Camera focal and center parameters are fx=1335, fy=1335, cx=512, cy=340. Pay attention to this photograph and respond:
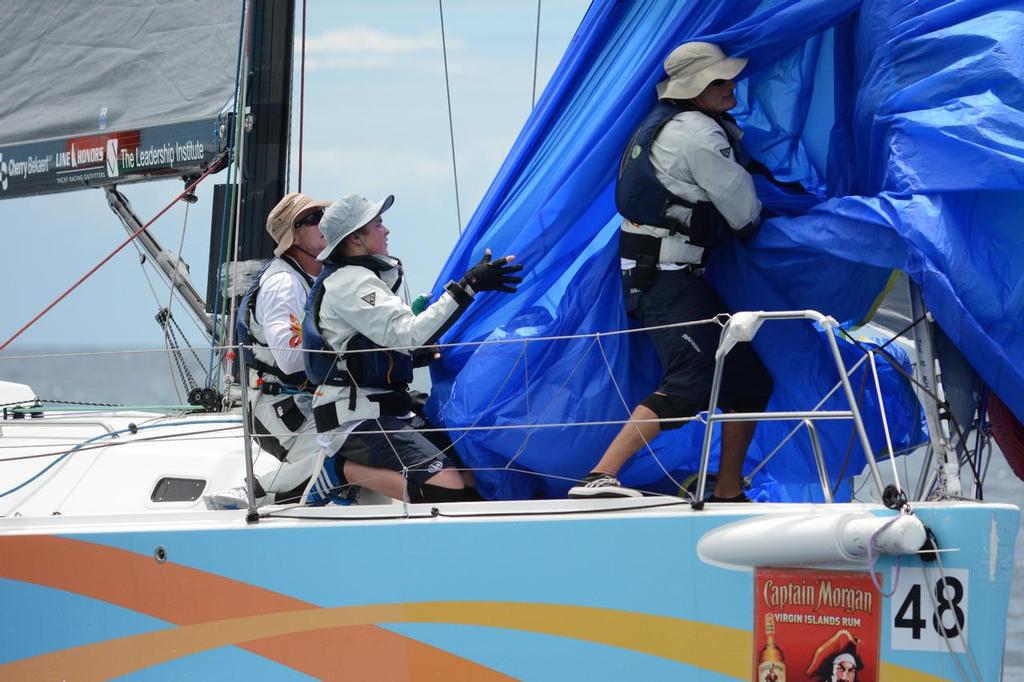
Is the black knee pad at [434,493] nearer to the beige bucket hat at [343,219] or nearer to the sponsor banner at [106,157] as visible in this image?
the beige bucket hat at [343,219]

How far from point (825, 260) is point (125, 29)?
147 inches

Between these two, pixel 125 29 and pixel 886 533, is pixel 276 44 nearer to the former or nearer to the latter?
pixel 125 29

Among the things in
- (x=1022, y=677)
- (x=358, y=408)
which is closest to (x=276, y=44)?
(x=358, y=408)

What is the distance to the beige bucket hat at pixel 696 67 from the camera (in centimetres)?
379

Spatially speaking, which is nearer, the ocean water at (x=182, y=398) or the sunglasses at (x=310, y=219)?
the sunglasses at (x=310, y=219)

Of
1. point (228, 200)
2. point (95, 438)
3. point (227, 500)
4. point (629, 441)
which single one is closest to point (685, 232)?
point (629, 441)

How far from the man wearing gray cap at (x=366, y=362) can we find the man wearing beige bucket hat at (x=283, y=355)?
0.13 meters

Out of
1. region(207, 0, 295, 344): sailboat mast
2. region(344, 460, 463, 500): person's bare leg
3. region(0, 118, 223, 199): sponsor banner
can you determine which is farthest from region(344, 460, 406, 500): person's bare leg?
region(0, 118, 223, 199): sponsor banner

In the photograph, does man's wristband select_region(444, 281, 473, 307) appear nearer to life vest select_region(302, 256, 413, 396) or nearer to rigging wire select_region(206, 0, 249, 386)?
life vest select_region(302, 256, 413, 396)

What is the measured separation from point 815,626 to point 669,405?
79 cm

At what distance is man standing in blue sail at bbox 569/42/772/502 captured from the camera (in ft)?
12.2

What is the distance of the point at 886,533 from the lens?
3.04 metres

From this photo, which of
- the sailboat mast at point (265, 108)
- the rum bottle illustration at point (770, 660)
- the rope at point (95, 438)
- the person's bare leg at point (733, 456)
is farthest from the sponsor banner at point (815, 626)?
the sailboat mast at point (265, 108)

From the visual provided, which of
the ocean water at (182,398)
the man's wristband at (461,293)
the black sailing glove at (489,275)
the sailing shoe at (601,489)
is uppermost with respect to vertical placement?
the black sailing glove at (489,275)
